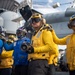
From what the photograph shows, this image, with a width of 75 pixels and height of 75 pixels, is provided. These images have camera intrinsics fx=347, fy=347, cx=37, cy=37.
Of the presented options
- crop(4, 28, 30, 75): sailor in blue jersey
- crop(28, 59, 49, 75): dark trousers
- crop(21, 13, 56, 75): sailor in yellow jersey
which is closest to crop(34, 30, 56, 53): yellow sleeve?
crop(21, 13, 56, 75): sailor in yellow jersey

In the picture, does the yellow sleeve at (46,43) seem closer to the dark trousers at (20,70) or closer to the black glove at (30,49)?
the black glove at (30,49)

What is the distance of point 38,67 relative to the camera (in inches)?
220

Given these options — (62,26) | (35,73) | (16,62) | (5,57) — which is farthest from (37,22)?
(62,26)

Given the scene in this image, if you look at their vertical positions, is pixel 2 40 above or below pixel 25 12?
below

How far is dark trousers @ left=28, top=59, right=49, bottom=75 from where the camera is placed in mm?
5578

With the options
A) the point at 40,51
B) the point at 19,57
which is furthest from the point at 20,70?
the point at 40,51

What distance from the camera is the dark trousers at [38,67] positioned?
18.3 feet

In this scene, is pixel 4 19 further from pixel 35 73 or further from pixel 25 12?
pixel 35 73

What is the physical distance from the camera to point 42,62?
5.63 metres

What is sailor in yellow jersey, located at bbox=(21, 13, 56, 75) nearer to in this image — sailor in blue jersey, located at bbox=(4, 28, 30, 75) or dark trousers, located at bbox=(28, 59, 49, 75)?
dark trousers, located at bbox=(28, 59, 49, 75)

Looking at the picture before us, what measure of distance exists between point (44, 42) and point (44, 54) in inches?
7.7

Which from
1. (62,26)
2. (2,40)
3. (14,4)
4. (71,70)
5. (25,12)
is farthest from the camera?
(14,4)

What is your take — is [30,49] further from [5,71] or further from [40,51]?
[5,71]

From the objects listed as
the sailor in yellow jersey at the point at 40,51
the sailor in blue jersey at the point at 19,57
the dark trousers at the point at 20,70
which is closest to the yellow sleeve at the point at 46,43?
the sailor in yellow jersey at the point at 40,51
